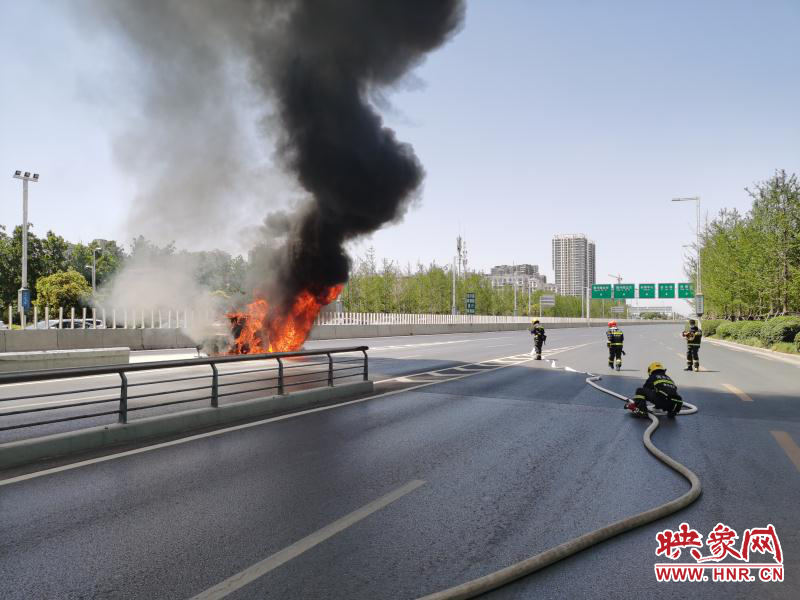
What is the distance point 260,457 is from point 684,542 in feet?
13.7

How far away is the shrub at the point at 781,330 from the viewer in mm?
26000

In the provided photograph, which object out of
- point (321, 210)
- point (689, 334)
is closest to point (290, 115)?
point (321, 210)

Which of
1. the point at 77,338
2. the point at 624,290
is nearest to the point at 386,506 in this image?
the point at 77,338

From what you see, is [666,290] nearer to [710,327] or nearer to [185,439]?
[710,327]

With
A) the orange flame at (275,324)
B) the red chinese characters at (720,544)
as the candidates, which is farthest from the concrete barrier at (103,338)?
the red chinese characters at (720,544)

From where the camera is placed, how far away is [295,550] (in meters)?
3.65

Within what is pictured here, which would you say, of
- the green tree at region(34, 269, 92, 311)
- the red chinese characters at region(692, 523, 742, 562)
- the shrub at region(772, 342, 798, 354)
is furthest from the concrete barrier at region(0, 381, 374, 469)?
the green tree at region(34, 269, 92, 311)

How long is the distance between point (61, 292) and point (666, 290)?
76.5 metres

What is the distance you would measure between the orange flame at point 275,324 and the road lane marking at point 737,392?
1319cm

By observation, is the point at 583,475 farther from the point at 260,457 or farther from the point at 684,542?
the point at 260,457

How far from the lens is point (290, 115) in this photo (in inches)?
830

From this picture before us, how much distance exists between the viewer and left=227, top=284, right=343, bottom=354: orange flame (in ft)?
60.7

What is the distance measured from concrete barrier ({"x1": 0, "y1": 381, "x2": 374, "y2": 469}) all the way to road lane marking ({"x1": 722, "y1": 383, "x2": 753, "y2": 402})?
7986mm

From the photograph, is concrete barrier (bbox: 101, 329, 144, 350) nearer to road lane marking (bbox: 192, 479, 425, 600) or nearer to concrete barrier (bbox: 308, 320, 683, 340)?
concrete barrier (bbox: 308, 320, 683, 340)
